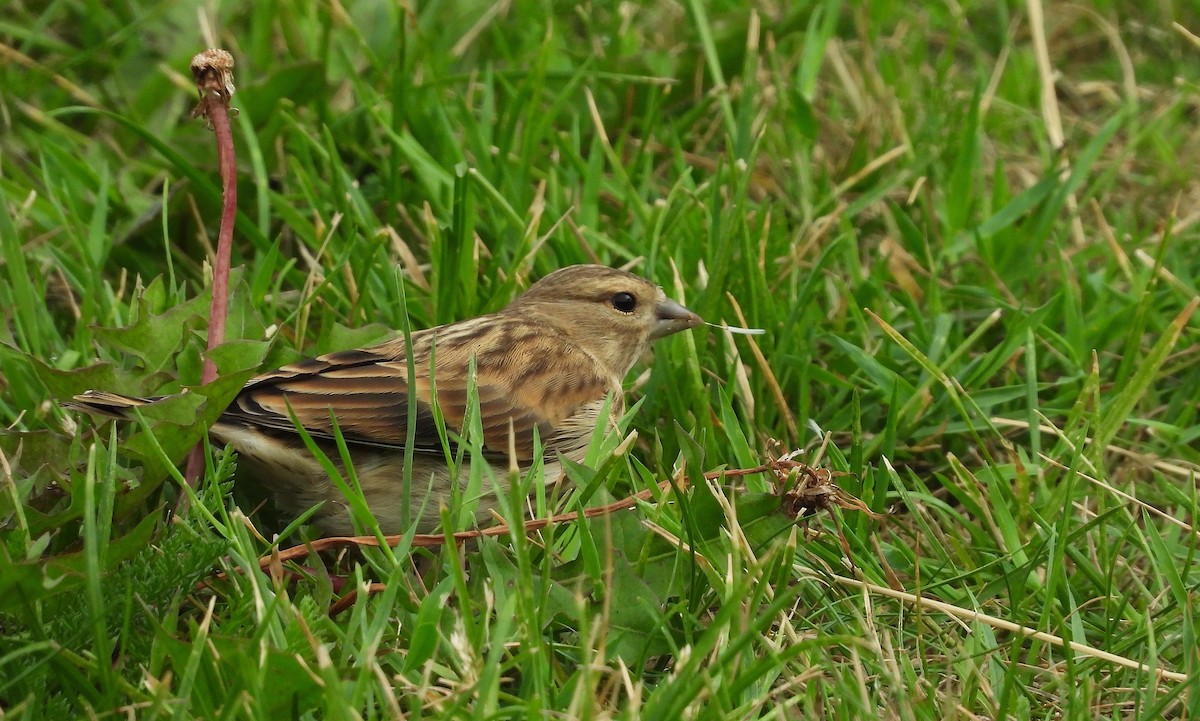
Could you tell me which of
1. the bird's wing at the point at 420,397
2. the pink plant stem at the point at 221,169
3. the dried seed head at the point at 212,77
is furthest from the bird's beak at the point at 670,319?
the dried seed head at the point at 212,77

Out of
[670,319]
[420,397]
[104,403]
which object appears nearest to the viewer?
[104,403]

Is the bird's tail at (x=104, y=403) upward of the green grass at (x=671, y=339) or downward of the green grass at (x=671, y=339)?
upward

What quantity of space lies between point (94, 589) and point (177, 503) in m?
0.70

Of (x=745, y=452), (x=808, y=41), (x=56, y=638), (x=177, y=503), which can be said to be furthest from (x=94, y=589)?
(x=808, y=41)

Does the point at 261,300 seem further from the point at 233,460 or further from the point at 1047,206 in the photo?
the point at 1047,206

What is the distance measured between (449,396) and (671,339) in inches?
33.4

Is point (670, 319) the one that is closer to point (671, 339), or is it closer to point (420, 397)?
point (671, 339)

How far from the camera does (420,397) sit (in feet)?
12.0

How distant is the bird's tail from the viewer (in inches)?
128

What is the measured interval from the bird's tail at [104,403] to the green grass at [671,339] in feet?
0.19

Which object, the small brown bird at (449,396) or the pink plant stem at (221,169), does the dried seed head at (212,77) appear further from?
the small brown bird at (449,396)

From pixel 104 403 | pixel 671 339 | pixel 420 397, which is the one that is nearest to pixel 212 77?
pixel 104 403

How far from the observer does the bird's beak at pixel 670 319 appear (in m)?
4.08

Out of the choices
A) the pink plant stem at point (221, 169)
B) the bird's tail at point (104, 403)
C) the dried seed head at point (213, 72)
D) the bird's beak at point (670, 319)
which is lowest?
the bird's beak at point (670, 319)
